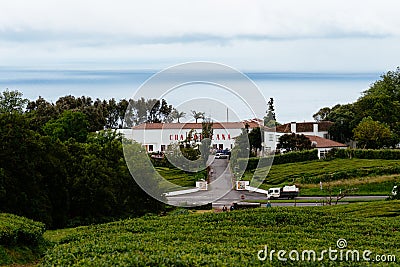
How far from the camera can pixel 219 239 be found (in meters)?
14.1

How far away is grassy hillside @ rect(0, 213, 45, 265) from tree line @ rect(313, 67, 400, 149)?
5181 centimetres

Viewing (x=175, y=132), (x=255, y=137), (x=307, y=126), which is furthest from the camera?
(x=307, y=126)

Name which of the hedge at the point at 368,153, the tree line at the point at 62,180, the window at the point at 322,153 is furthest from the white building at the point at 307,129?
the tree line at the point at 62,180

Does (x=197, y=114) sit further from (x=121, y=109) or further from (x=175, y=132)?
(x=121, y=109)

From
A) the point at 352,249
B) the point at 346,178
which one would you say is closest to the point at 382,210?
the point at 352,249

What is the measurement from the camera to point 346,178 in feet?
163

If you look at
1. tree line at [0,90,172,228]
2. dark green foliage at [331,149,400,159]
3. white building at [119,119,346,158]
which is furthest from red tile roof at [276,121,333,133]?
tree line at [0,90,172,228]

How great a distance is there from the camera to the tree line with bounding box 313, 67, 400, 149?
65.9 meters

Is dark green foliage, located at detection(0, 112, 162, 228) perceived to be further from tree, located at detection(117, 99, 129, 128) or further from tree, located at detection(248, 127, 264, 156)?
tree, located at detection(117, 99, 129, 128)

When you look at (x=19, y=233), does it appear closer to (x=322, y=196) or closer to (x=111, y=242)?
(x=111, y=242)

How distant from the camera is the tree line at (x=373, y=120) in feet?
Answer: 216

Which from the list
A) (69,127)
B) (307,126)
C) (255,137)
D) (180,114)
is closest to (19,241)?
(180,114)

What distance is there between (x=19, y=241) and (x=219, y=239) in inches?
259

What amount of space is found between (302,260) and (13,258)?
894cm
